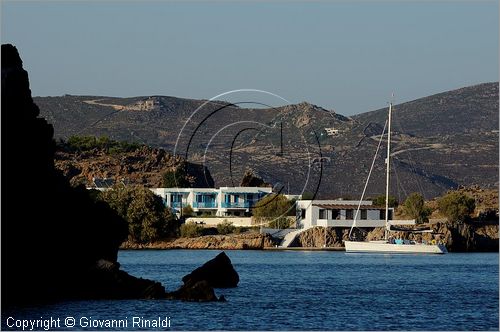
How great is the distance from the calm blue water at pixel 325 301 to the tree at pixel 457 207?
172 feet

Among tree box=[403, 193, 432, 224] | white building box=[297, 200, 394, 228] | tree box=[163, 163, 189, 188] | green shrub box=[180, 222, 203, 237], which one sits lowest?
green shrub box=[180, 222, 203, 237]

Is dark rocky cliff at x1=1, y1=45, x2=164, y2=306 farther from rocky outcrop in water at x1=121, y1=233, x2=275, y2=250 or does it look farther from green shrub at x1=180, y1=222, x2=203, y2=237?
green shrub at x1=180, y1=222, x2=203, y2=237

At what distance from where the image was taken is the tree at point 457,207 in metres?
154

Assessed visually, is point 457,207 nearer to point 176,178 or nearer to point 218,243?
point 218,243

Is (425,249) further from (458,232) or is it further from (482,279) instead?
→ (482,279)

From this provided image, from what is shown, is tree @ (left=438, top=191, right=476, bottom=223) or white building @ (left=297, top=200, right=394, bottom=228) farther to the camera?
tree @ (left=438, top=191, right=476, bottom=223)

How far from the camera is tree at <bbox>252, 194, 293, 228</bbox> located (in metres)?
145

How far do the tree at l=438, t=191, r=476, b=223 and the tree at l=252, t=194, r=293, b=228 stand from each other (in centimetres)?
1914

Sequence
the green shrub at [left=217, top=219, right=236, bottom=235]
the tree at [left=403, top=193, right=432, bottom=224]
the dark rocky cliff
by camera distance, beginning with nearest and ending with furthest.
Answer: the dark rocky cliff
the green shrub at [left=217, top=219, right=236, bottom=235]
the tree at [left=403, top=193, right=432, bottom=224]

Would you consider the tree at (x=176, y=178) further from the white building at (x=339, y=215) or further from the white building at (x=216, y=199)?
the white building at (x=339, y=215)

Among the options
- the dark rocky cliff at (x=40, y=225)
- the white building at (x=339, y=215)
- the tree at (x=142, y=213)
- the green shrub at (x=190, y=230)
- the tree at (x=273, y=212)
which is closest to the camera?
the dark rocky cliff at (x=40, y=225)

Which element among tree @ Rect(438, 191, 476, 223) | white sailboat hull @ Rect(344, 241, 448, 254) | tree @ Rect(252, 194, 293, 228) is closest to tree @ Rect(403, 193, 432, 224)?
tree @ Rect(438, 191, 476, 223)

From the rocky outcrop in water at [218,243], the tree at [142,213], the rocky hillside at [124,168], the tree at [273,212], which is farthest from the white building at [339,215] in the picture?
the rocky hillside at [124,168]

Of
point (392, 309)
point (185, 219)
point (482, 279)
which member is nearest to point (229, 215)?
point (185, 219)
